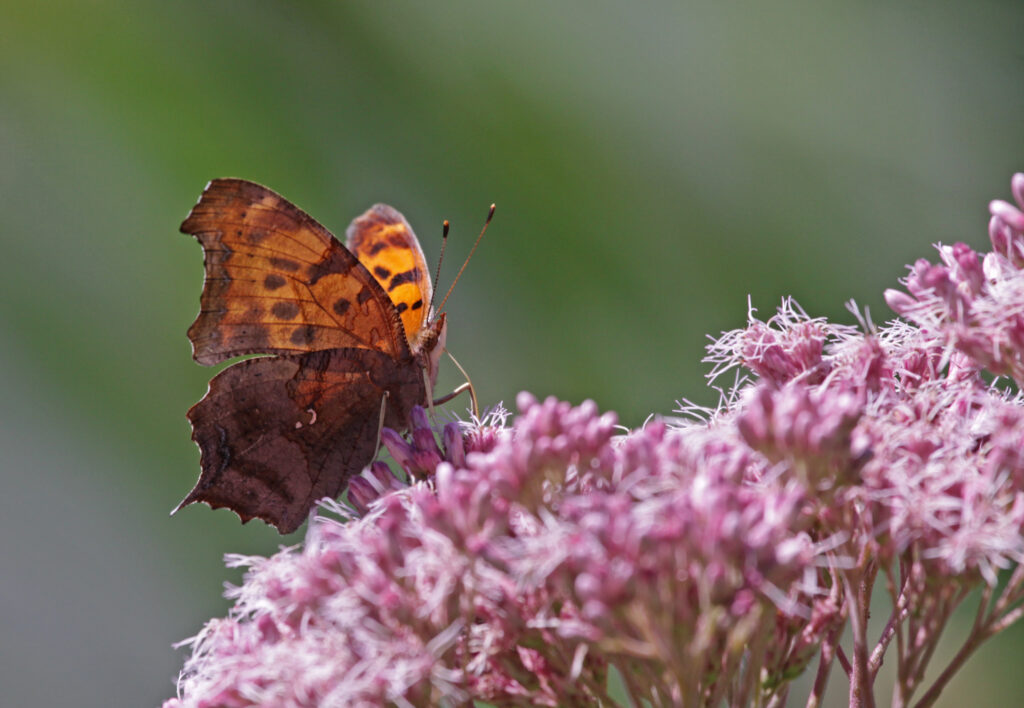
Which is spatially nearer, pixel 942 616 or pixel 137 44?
pixel 942 616

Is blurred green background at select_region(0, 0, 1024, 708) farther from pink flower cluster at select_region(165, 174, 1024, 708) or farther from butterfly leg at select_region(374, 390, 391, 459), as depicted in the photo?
pink flower cluster at select_region(165, 174, 1024, 708)

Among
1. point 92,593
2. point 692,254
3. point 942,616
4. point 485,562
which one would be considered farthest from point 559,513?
point 92,593

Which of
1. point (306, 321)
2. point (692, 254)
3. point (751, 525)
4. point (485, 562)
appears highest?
point (692, 254)

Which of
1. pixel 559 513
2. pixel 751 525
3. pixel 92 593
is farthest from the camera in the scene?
pixel 92 593

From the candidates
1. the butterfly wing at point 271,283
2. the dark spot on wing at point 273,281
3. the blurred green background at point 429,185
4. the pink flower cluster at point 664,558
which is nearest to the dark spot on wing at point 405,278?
the butterfly wing at point 271,283

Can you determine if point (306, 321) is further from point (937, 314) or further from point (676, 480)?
point (937, 314)

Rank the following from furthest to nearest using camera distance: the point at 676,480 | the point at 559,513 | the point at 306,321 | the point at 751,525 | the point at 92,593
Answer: the point at 92,593, the point at 306,321, the point at 559,513, the point at 676,480, the point at 751,525

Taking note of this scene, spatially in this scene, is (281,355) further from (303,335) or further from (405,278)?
(405,278)
